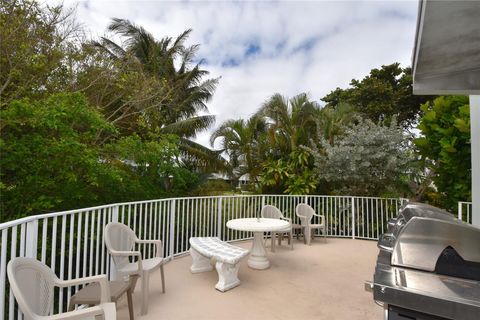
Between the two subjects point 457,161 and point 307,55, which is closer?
point 457,161

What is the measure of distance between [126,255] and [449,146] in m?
5.26

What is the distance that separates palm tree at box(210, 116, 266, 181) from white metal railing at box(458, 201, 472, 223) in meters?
5.48

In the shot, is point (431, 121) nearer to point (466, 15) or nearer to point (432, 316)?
point (466, 15)

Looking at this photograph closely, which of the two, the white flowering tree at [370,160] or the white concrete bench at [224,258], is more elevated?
the white flowering tree at [370,160]

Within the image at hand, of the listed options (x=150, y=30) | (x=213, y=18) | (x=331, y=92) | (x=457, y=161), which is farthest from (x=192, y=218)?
(x=331, y=92)

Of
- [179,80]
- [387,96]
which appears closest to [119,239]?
[179,80]

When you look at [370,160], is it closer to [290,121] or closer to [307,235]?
[307,235]

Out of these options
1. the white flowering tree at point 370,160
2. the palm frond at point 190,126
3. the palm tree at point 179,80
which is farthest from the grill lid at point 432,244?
the palm frond at point 190,126

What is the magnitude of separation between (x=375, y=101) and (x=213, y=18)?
9.75 m

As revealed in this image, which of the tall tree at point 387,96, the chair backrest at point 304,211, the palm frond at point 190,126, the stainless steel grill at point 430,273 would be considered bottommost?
the chair backrest at point 304,211

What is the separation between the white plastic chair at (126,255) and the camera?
303 centimetres

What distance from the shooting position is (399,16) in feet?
18.6

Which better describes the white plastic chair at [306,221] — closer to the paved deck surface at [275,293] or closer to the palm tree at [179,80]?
the paved deck surface at [275,293]

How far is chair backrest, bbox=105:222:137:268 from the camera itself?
10.2 feet
